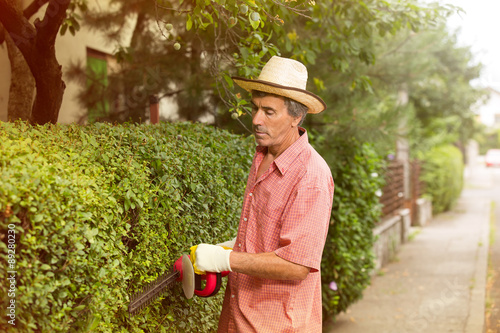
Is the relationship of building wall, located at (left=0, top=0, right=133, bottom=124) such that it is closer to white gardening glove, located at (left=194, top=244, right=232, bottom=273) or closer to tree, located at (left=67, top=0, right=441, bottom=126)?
tree, located at (left=67, top=0, right=441, bottom=126)

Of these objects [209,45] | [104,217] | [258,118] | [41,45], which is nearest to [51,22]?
[41,45]

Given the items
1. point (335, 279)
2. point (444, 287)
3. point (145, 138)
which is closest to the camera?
point (145, 138)

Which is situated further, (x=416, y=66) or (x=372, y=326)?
(x=416, y=66)

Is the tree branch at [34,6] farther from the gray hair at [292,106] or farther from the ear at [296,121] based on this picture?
the ear at [296,121]

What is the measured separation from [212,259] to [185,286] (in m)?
0.33

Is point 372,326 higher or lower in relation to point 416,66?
lower

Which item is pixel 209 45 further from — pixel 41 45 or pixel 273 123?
pixel 273 123

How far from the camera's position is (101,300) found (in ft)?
7.79

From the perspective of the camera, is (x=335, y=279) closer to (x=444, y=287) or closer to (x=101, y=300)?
(x=444, y=287)

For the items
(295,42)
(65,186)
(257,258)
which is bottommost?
(257,258)

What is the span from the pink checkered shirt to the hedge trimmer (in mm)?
115

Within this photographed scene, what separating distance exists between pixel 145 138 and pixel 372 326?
472 cm

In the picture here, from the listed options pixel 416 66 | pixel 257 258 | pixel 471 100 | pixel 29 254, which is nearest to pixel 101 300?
pixel 29 254

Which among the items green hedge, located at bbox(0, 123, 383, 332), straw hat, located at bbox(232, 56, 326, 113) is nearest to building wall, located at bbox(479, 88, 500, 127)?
green hedge, located at bbox(0, 123, 383, 332)
